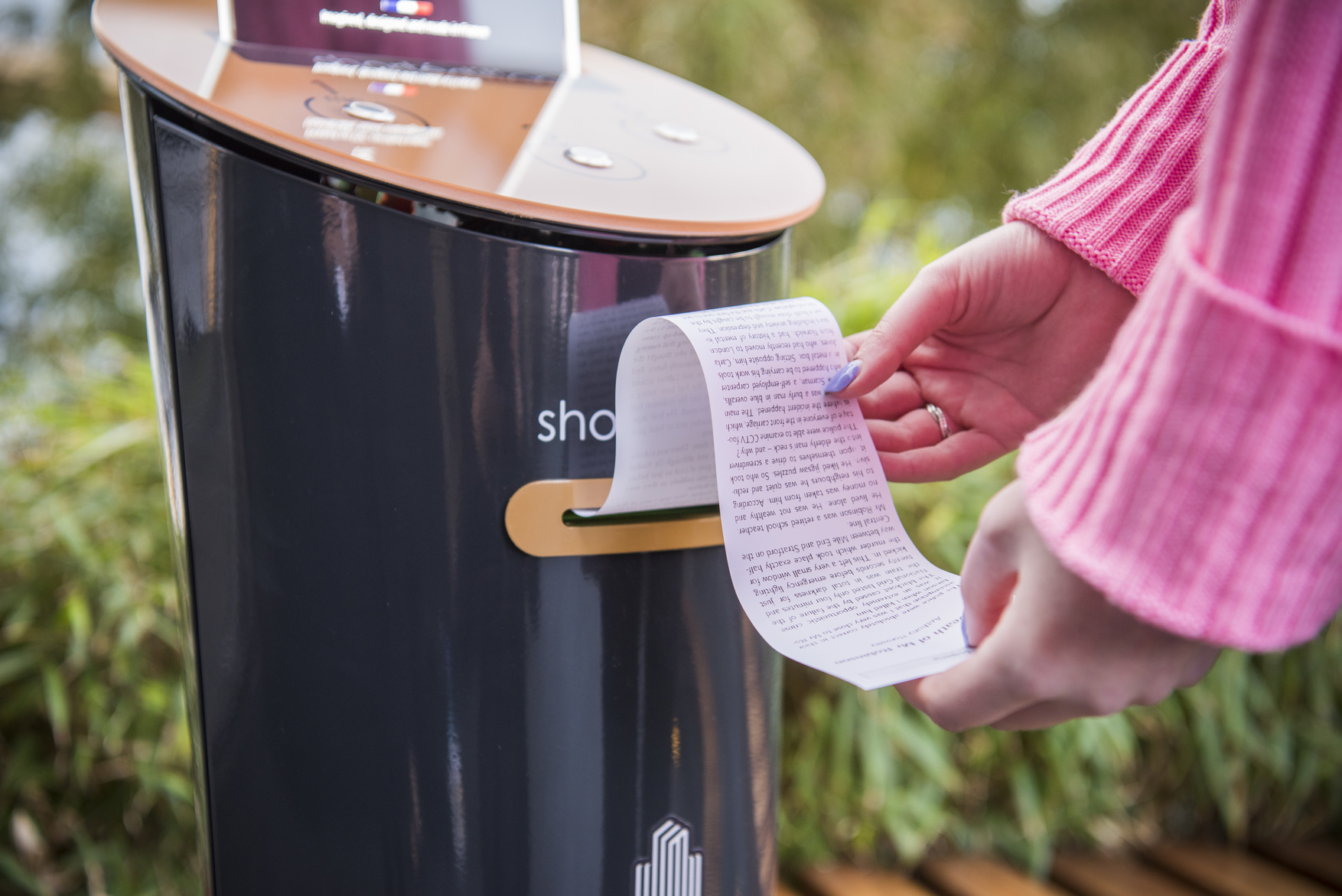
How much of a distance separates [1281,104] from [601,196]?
34 centimetres

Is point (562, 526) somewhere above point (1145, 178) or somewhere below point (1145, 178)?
below

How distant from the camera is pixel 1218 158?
37 cm

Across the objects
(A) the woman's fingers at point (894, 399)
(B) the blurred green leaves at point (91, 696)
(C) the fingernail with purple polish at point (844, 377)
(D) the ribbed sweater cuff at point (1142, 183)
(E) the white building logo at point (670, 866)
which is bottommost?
(B) the blurred green leaves at point (91, 696)

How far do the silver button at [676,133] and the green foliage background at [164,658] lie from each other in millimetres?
876

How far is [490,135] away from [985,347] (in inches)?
15.3

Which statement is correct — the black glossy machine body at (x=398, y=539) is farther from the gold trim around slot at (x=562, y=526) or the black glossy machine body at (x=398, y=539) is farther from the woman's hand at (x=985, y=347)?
the woman's hand at (x=985, y=347)

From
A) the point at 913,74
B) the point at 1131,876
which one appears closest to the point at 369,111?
the point at 1131,876

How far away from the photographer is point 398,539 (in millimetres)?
542

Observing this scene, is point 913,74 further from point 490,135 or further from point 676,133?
point 490,135

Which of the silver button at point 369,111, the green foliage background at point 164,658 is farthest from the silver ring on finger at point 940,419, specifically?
the green foliage background at point 164,658

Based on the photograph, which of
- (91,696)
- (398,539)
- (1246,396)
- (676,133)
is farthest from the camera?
(91,696)

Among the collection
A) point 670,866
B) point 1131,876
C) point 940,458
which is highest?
point 940,458

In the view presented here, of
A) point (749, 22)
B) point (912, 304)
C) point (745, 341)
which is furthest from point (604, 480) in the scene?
point (749, 22)

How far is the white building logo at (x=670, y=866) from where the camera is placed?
0.60 metres
